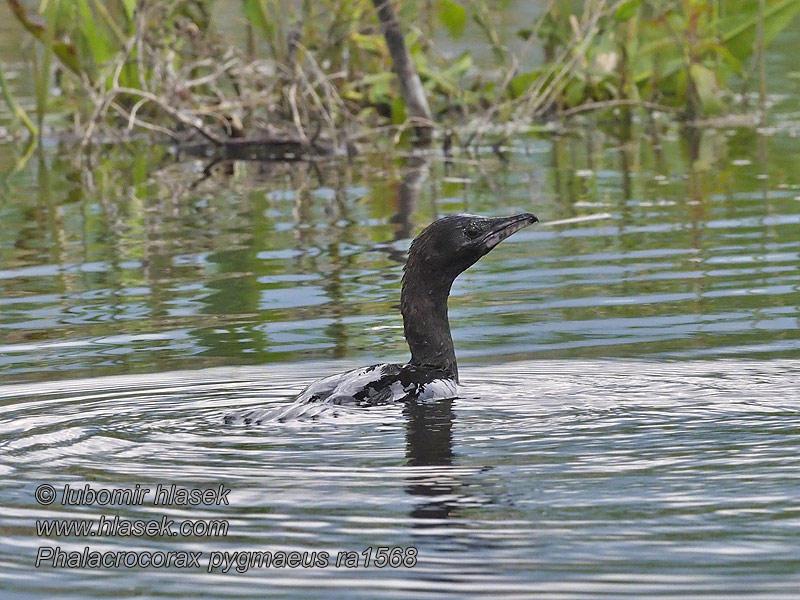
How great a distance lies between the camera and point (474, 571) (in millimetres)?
4223

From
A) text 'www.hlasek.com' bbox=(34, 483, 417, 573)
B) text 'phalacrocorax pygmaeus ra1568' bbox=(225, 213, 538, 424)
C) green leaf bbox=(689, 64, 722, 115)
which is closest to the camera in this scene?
text 'www.hlasek.com' bbox=(34, 483, 417, 573)

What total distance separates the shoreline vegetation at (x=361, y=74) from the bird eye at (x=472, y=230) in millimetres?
8041

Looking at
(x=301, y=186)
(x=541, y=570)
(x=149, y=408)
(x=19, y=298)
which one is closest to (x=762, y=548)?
(x=541, y=570)

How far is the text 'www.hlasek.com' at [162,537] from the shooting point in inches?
172

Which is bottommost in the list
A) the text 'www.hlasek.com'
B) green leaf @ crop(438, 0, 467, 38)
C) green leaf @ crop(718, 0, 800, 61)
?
the text 'www.hlasek.com'

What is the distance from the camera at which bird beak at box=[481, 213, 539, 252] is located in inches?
268

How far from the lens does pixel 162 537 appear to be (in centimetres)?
459

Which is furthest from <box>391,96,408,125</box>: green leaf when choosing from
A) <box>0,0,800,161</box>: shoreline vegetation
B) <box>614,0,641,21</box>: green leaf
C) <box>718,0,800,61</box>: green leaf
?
<box>718,0,800,61</box>: green leaf

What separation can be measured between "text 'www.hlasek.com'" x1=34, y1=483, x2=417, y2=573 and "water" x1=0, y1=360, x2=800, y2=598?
0.09 ft

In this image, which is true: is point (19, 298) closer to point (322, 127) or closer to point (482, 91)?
point (322, 127)

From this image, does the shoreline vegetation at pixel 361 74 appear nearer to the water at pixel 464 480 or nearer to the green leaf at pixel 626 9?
the green leaf at pixel 626 9

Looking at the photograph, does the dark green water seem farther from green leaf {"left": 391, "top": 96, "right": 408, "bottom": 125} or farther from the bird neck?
green leaf {"left": 391, "top": 96, "right": 408, "bottom": 125}

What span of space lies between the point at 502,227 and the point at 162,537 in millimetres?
2684

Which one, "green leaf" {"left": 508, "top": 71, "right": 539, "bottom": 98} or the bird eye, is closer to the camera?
the bird eye
